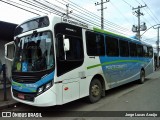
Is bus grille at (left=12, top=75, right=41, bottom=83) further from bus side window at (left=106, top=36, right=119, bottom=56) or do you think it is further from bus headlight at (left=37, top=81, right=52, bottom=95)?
bus side window at (left=106, top=36, right=119, bottom=56)

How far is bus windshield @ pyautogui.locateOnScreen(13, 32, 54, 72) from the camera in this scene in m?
5.61

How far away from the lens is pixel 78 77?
645cm

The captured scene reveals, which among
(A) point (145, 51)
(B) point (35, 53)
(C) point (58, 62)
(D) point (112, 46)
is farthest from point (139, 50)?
(B) point (35, 53)

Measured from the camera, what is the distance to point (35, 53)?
586 centimetres

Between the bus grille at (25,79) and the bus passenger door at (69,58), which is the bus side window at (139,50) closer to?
the bus passenger door at (69,58)

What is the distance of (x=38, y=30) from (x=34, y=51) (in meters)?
0.68

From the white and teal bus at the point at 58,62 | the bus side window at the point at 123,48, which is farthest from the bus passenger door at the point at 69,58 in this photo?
the bus side window at the point at 123,48

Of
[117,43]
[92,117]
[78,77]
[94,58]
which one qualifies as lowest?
[92,117]

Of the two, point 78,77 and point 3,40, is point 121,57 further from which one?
point 3,40

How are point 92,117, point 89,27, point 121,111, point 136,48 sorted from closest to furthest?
point 92,117, point 121,111, point 89,27, point 136,48

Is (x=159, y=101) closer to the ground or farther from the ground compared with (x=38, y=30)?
closer to the ground

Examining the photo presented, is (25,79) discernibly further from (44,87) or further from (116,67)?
(116,67)

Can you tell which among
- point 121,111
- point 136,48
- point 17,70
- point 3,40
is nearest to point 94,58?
point 121,111

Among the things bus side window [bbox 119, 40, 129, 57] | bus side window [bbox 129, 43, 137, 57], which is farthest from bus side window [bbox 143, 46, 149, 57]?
bus side window [bbox 119, 40, 129, 57]
